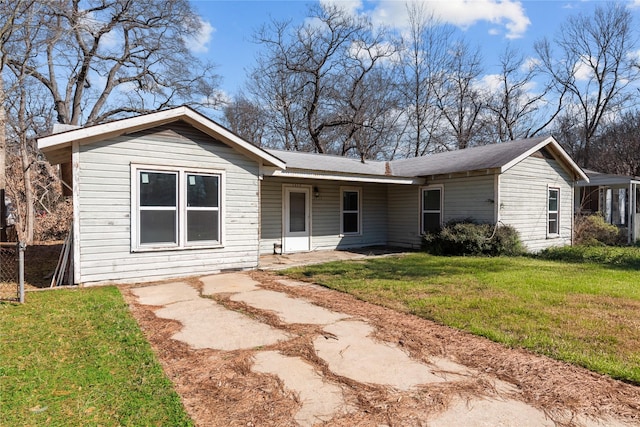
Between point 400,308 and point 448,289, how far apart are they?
150cm

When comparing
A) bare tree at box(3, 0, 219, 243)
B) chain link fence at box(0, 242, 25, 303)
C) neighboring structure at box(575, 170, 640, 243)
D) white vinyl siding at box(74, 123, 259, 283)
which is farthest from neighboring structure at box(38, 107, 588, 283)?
A: bare tree at box(3, 0, 219, 243)

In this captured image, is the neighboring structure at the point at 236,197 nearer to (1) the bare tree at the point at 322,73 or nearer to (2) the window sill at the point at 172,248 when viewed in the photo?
(2) the window sill at the point at 172,248

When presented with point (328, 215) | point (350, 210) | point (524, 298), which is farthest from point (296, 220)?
point (524, 298)

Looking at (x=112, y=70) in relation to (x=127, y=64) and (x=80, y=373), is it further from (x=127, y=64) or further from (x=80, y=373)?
(x=80, y=373)

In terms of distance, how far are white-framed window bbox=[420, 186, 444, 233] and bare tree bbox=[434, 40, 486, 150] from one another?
678 inches

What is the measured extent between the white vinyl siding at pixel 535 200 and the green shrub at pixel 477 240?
55 cm

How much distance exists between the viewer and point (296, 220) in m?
11.8

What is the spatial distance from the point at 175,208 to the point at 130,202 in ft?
2.70

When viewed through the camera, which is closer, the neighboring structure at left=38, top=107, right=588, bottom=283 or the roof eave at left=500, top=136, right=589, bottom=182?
the neighboring structure at left=38, top=107, right=588, bottom=283

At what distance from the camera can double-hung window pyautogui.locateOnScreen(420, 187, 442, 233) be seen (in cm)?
1234

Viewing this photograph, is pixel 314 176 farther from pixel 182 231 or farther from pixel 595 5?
pixel 595 5

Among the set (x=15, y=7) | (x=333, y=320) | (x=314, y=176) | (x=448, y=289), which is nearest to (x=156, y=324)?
(x=333, y=320)

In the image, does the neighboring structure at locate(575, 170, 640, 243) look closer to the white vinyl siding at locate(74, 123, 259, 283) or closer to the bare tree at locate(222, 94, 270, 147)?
the white vinyl siding at locate(74, 123, 259, 283)

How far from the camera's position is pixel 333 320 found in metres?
4.77
